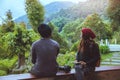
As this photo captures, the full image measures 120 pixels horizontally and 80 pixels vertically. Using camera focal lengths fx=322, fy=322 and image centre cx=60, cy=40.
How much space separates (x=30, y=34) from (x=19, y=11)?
6.24ft

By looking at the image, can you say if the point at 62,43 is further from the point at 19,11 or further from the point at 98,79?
the point at 98,79

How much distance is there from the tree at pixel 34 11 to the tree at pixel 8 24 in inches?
24.0

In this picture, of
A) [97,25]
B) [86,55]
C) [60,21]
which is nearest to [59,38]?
[60,21]

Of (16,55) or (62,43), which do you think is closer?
(16,55)

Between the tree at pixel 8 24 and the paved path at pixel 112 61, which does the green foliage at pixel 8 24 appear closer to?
the tree at pixel 8 24

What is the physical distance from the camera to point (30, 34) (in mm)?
7598

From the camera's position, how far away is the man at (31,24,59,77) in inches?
115

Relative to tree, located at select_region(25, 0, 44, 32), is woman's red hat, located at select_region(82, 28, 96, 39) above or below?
below

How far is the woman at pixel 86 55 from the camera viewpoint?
306 centimetres

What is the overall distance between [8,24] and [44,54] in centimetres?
632

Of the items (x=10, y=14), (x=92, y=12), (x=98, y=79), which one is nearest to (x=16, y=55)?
(x=10, y=14)

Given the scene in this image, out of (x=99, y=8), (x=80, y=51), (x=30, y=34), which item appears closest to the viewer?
(x=80, y=51)

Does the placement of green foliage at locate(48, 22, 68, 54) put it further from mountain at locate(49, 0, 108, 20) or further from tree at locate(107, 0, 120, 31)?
tree at locate(107, 0, 120, 31)

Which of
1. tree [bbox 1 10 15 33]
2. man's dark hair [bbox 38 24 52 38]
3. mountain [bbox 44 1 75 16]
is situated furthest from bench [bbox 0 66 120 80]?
mountain [bbox 44 1 75 16]
